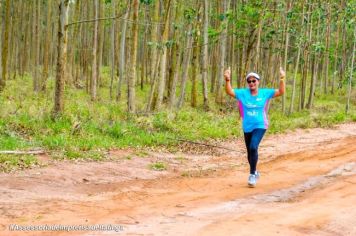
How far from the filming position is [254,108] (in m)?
7.88

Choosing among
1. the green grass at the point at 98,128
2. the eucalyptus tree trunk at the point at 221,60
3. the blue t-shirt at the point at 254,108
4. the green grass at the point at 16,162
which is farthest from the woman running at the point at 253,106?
the eucalyptus tree trunk at the point at 221,60

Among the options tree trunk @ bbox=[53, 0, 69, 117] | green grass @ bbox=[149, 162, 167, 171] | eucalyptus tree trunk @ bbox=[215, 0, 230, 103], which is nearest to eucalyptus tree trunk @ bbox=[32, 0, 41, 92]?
eucalyptus tree trunk @ bbox=[215, 0, 230, 103]

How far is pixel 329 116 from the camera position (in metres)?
20.4

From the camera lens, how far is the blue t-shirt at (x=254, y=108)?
7867 mm

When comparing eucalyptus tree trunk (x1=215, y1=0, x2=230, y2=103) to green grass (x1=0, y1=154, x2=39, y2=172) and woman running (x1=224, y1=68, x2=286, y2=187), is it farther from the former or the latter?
green grass (x1=0, y1=154, x2=39, y2=172)

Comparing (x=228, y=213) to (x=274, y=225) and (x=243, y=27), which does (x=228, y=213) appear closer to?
(x=274, y=225)

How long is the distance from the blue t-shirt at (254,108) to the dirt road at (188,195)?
105 cm

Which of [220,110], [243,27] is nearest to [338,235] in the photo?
[220,110]

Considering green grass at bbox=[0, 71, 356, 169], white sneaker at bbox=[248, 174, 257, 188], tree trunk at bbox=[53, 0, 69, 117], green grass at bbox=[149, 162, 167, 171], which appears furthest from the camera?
tree trunk at bbox=[53, 0, 69, 117]

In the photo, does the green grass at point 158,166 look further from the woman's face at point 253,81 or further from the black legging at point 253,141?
the woman's face at point 253,81

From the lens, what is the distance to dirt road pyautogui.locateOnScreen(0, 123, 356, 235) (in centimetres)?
566

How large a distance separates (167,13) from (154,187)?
32.7 ft

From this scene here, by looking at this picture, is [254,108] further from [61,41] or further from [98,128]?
[61,41]

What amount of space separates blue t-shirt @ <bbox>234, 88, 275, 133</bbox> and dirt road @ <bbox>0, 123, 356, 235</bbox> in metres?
1.05
